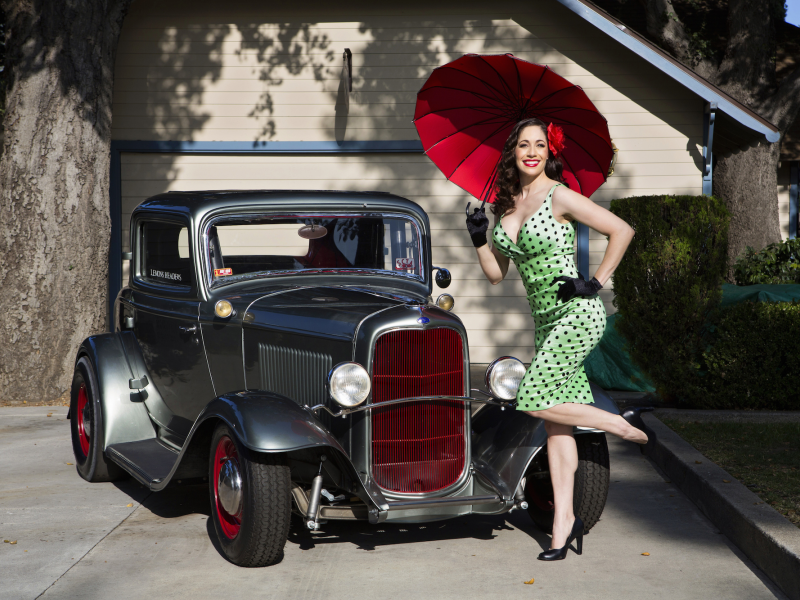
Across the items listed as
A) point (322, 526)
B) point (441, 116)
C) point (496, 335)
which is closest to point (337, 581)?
point (322, 526)

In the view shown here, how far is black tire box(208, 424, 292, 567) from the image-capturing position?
355 centimetres

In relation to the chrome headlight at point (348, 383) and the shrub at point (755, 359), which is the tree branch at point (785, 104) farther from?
the chrome headlight at point (348, 383)

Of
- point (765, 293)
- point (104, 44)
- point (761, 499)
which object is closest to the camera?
point (761, 499)

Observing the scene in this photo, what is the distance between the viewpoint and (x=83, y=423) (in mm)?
5426

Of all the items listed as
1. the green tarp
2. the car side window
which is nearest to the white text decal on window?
the car side window

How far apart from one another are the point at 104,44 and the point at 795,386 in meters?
7.29

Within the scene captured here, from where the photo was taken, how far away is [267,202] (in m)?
4.67

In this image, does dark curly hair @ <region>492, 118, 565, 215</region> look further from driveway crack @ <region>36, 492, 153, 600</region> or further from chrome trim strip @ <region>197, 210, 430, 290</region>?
driveway crack @ <region>36, 492, 153, 600</region>

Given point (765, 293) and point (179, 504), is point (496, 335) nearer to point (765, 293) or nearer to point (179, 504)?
point (765, 293)

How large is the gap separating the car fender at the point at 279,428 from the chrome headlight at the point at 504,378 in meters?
0.81

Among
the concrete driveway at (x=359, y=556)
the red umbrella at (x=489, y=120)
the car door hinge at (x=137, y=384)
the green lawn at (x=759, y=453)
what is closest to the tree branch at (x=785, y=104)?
the green lawn at (x=759, y=453)

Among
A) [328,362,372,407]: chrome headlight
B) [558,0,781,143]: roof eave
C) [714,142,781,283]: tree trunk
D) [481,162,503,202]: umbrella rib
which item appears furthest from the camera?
[714,142,781,283]: tree trunk

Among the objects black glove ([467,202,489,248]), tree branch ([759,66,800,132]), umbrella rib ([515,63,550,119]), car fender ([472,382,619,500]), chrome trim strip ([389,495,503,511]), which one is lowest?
chrome trim strip ([389,495,503,511])

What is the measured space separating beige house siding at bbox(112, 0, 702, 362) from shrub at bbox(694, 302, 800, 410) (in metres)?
2.82
